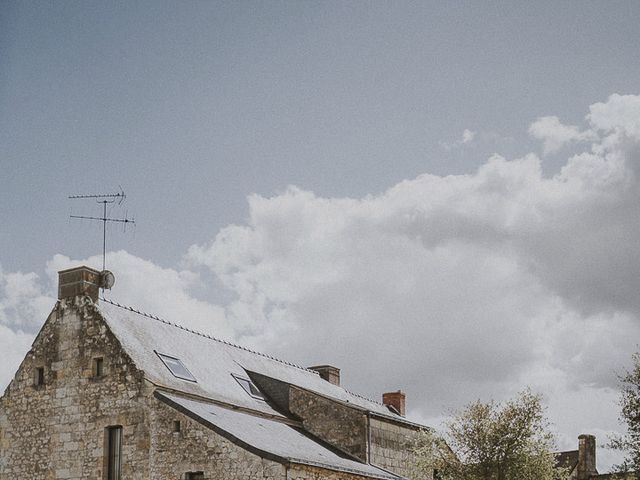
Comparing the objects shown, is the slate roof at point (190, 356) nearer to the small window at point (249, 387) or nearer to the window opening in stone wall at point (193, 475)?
the small window at point (249, 387)

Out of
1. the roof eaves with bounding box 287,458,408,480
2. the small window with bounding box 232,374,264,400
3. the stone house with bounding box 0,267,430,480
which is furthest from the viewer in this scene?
the small window with bounding box 232,374,264,400

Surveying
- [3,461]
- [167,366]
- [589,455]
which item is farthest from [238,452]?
[589,455]

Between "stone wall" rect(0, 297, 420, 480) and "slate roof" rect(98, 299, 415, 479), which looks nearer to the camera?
"stone wall" rect(0, 297, 420, 480)

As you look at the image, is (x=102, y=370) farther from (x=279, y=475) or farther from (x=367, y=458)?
(x=367, y=458)

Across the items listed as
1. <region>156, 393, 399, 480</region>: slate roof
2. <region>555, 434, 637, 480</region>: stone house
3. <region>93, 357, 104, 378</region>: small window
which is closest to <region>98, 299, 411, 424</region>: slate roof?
<region>156, 393, 399, 480</region>: slate roof

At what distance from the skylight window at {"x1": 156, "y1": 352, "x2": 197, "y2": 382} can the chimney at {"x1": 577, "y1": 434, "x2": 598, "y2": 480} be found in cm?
2985

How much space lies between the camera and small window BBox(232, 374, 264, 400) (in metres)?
32.3

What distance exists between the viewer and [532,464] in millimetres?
29500

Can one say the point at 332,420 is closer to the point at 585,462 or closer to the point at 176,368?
the point at 176,368

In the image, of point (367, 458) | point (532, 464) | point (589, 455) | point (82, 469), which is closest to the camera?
point (82, 469)

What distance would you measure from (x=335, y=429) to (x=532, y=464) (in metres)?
7.38

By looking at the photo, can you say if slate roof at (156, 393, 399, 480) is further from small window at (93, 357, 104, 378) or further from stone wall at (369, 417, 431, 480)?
small window at (93, 357, 104, 378)

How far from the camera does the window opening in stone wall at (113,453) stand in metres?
26.6

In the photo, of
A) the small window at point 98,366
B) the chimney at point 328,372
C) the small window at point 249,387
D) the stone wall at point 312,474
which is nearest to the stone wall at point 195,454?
the stone wall at point 312,474
